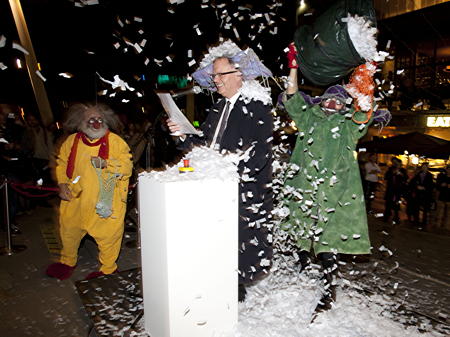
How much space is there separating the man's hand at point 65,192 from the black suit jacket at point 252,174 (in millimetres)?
1846

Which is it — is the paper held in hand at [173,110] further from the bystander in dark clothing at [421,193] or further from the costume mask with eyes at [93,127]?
the bystander in dark clothing at [421,193]

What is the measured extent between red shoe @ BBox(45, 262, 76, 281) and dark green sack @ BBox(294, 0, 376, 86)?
3.27 m

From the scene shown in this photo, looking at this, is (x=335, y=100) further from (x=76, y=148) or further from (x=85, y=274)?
(x=85, y=274)

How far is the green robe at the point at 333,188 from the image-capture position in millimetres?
2762

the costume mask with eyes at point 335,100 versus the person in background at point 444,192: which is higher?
the costume mask with eyes at point 335,100

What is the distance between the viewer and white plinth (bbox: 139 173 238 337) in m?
1.92

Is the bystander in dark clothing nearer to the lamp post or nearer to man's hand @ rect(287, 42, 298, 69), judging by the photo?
man's hand @ rect(287, 42, 298, 69)

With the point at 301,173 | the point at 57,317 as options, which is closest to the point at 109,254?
the point at 57,317

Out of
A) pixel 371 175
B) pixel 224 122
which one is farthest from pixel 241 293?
pixel 371 175

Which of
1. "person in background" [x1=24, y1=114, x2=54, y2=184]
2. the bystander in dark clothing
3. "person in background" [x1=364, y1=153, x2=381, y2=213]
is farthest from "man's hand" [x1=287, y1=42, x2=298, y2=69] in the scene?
"person in background" [x1=364, y1=153, x2=381, y2=213]

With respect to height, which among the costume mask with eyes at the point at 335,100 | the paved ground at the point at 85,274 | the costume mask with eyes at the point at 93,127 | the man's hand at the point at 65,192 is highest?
the costume mask with eyes at the point at 335,100

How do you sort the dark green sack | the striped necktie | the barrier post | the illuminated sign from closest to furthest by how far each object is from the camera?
the dark green sack, the striped necktie, the barrier post, the illuminated sign

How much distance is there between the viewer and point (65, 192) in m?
3.48

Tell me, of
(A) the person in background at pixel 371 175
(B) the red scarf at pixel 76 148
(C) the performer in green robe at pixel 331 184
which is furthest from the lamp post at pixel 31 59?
(A) the person in background at pixel 371 175
